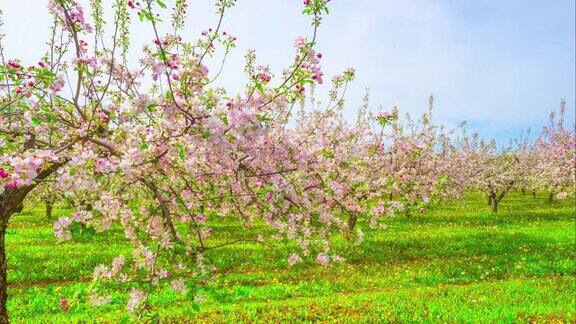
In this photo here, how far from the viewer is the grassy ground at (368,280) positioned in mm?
11203

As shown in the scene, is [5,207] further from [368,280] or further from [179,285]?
[368,280]

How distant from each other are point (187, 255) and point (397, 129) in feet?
→ 110

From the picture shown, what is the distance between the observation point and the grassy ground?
11.2 m

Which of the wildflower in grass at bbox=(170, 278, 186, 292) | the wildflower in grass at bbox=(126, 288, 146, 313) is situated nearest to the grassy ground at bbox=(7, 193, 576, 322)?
the wildflower in grass at bbox=(170, 278, 186, 292)

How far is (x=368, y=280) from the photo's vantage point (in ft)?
51.8

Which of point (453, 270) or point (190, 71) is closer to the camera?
point (190, 71)

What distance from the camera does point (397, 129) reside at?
3806cm

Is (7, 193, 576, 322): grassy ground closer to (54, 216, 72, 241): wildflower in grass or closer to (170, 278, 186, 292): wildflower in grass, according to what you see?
(170, 278, 186, 292): wildflower in grass

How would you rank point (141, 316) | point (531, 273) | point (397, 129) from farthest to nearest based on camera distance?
point (397, 129)
point (531, 273)
point (141, 316)

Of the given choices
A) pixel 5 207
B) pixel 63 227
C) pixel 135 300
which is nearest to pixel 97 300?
pixel 135 300

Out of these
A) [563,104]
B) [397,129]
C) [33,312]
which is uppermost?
[563,104]

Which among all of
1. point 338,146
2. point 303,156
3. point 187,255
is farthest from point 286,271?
point 187,255

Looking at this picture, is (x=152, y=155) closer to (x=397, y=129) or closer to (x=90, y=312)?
(x=90, y=312)

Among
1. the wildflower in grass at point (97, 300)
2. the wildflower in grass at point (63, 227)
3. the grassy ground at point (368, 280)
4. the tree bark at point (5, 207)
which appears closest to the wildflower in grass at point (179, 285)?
the grassy ground at point (368, 280)
